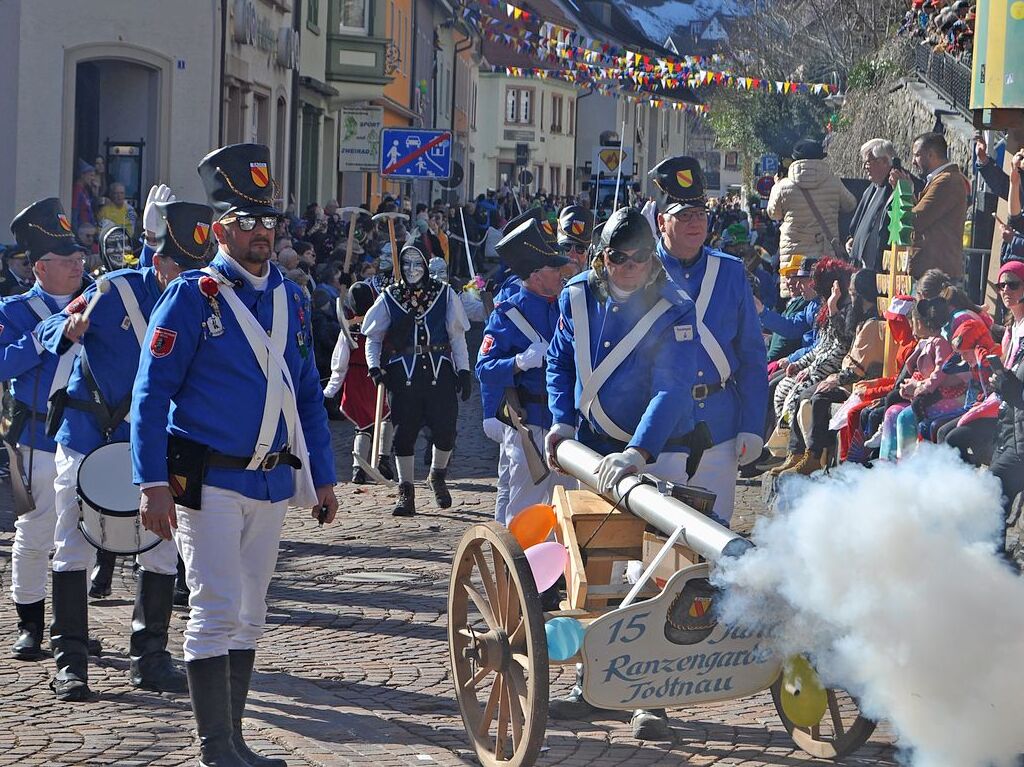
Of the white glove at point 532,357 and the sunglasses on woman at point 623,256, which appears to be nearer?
the sunglasses on woman at point 623,256

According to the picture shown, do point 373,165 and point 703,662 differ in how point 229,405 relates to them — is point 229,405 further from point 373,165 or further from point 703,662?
point 373,165

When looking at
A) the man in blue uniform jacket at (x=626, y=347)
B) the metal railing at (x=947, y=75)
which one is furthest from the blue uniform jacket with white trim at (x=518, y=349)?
the metal railing at (x=947, y=75)

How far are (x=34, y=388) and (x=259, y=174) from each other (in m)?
2.29

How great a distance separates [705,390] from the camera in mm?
6973

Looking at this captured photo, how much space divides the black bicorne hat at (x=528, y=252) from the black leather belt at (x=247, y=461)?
351 centimetres

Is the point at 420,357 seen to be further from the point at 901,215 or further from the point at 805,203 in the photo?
the point at 805,203

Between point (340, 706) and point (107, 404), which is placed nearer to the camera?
point (340, 706)

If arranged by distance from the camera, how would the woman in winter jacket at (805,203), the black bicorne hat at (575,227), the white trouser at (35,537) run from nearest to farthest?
the white trouser at (35,537) < the black bicorne hat at (575,227) < the woman in winter jacket at (805,203)

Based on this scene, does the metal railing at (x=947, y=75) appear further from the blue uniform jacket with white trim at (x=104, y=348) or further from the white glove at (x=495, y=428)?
the blue uniform jacket with white trim at (x=104, y=348)

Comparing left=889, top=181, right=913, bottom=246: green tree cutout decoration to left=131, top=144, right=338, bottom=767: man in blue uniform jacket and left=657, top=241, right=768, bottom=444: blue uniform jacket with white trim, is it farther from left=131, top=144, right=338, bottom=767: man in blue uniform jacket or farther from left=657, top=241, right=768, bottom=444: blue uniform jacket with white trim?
left=131, top=144, right=338, bottom=767: man in blue uniform jacket

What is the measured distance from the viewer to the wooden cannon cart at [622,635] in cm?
534

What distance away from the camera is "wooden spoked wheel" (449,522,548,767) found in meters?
5.40

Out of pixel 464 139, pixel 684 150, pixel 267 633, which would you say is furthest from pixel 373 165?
pixel 684 150

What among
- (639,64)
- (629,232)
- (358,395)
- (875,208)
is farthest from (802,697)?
(639,64)
